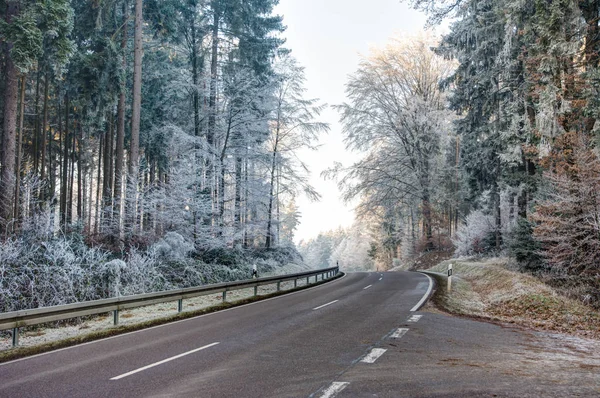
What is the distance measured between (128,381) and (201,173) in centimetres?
1502

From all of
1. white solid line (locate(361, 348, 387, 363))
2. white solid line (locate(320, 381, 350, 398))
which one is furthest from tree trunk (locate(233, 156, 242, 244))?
white solid line (locate(320, 381, 350, 398))

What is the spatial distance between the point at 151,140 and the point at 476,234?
949 inches

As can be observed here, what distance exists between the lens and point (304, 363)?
249 inches

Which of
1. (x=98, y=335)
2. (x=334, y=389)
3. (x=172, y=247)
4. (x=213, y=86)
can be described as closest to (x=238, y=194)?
(x=213, y=86)

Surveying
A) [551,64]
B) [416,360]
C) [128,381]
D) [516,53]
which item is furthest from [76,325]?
[516,53]

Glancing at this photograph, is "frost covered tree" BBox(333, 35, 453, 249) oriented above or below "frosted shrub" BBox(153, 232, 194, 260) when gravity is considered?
above

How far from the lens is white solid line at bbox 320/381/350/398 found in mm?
4774

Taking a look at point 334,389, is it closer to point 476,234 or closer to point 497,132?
point 497,132

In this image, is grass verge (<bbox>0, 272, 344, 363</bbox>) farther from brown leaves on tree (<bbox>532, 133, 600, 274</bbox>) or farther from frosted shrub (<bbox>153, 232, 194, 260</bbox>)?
brown leaves on tree (<bbox>532, 133, 600, 274</bbox>)

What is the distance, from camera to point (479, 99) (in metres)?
21.6

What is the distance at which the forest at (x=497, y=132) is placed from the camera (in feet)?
44.1

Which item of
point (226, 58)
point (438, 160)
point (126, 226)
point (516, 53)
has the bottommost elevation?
point (126, 226)

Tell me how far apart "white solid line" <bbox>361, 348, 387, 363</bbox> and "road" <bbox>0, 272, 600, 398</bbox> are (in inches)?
0.6

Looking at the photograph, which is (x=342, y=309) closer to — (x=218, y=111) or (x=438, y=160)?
(x=218, y=111)
